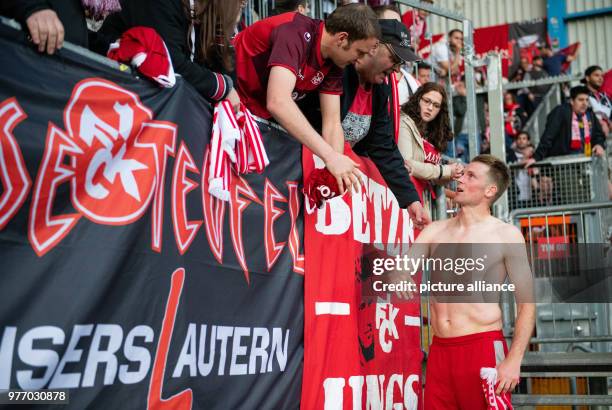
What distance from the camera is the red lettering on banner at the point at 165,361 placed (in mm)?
3132

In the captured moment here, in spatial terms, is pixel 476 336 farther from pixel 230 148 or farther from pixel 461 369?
pixel 230 148

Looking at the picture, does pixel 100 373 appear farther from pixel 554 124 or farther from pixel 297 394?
pixel 554 124

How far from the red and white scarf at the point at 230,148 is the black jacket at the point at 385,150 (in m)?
1.44

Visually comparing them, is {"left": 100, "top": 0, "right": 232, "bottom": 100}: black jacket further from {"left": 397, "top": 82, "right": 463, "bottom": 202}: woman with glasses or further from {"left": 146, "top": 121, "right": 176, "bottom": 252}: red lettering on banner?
{"left": 397, "top": 82, "right": 463, "bottom": 202}: woman with glasses

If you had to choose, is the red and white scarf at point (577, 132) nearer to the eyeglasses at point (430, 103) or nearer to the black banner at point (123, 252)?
the eyeglasses at point (430, 103)

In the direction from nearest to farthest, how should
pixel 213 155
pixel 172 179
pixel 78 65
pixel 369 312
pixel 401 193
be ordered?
pixel 78 65 < pixel 172 179 < pixel 213 155 < pixel 369 312 < pixel 401 193

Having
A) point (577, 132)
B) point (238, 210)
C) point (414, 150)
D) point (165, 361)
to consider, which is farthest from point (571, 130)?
point (165, 361)

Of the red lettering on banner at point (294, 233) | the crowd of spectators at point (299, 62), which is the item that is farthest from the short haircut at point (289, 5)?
the red lettering on banner at point (294, 233)

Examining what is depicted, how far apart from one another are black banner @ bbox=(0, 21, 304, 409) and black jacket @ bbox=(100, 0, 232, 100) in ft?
0.33

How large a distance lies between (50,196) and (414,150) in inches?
155

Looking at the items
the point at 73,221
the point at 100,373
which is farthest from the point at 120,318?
the point at 73,221

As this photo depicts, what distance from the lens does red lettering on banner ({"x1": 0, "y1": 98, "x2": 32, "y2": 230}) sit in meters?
2.59

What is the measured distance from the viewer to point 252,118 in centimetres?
405

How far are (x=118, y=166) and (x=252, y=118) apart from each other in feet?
3.69
